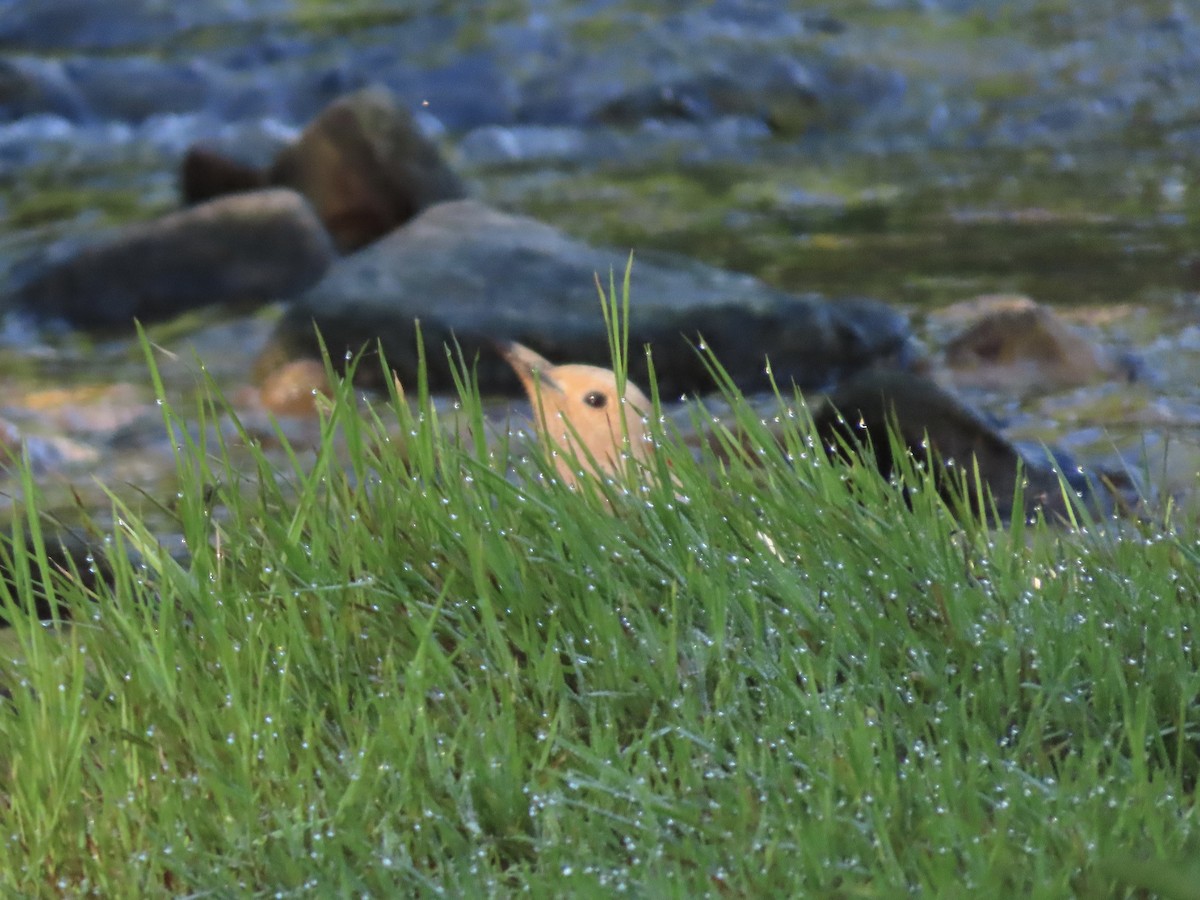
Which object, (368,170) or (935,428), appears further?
(368,170)

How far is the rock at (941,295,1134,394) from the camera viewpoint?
6.20 meters

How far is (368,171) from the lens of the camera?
9008 millimetres

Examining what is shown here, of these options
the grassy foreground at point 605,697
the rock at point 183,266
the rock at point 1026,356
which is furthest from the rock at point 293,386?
the grassy foreground at point 605,697

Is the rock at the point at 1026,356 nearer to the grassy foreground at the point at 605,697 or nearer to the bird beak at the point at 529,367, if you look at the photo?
the bird beak at the point at 529,367

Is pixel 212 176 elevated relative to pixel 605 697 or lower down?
lower down

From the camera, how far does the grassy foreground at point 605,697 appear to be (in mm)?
2051

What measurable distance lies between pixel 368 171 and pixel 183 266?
1.36 m

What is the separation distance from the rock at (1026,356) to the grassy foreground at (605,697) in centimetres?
338

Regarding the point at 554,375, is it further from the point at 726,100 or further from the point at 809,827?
the point at 726,100

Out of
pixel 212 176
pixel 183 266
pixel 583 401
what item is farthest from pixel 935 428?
pixel 212 176

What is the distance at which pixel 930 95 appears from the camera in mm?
12562

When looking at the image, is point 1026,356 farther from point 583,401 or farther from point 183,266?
point 183,266

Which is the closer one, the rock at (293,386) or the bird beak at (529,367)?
the bird beak at (529,367)

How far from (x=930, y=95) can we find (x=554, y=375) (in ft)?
32.3
